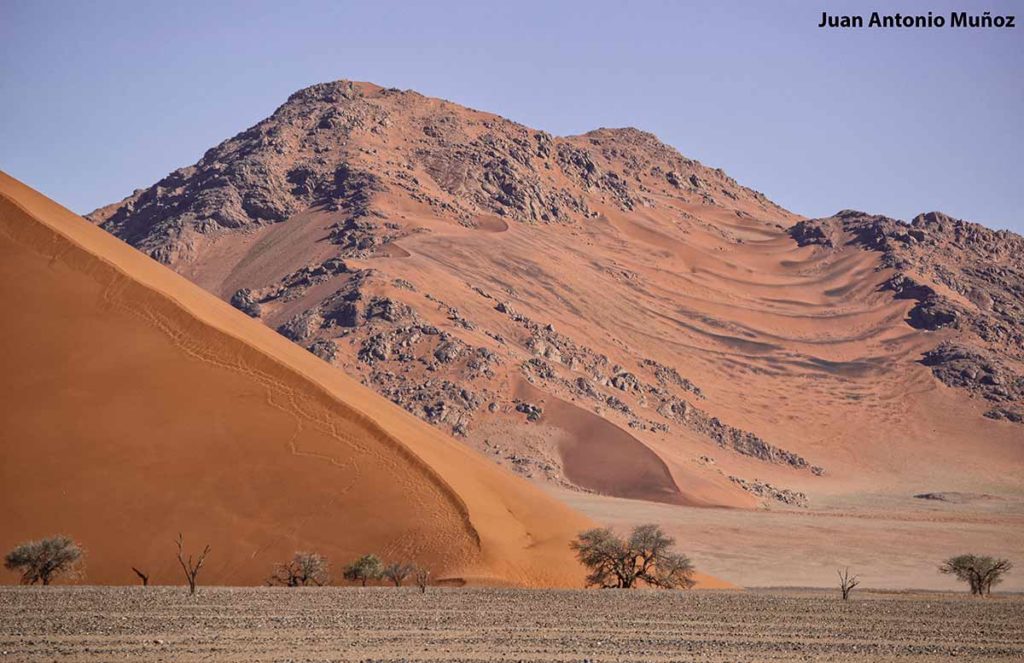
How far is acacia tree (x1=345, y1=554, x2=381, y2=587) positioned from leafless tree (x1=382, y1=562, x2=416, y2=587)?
0.22 m

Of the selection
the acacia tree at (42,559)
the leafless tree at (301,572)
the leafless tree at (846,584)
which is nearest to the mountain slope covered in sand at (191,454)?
the leafless tree at (301,572)

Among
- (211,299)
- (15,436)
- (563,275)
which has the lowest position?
(15,436)

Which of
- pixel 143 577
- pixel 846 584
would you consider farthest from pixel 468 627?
pixel 846 584

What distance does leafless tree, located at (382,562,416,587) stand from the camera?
95.0 ft

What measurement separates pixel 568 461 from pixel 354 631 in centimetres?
6116

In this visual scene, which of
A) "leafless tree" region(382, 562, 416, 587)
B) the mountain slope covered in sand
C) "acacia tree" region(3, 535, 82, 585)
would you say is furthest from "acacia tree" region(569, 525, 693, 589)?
"acacia tree" region(3, 535, 82, 585)

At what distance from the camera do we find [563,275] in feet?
372

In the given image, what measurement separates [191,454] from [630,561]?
465 inches

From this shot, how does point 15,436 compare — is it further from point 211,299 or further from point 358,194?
point 358,194

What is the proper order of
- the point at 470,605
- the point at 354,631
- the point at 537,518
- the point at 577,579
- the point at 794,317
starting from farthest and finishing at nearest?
the point at 794,317 < the point at 537,518 < the point at 577,579 < the point at 470,605 < the point at 354,631

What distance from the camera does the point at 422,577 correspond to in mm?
28875

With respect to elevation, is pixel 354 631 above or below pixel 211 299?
below

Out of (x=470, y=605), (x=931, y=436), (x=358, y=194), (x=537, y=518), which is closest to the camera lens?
(x=470, y=605)

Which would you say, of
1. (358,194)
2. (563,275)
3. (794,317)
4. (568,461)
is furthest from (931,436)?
(358,194)
